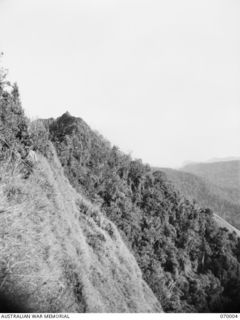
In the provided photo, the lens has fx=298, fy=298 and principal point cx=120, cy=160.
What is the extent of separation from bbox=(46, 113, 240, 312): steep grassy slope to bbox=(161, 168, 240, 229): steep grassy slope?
6519 centimetres

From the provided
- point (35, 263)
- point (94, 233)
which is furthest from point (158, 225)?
point (35, 263)

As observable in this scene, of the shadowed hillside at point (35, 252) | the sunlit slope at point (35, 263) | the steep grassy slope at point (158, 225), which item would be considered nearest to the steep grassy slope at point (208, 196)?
the steep grassy slope at point (158, 225)

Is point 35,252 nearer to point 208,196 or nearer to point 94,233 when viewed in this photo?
point 94,233

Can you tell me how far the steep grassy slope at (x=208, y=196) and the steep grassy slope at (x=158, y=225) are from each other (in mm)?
65191

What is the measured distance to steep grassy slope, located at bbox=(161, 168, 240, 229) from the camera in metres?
113

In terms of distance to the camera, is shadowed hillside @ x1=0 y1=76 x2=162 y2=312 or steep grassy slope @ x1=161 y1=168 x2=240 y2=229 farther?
steep grassy slope @ x1=161 y1=168 x2=240 y2=229

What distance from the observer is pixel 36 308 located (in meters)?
3.86

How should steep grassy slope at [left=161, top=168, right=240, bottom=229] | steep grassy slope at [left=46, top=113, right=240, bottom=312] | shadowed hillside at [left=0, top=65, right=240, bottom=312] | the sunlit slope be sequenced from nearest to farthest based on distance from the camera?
the sunlit slope, shadowed hillside at [left=0, top=65, right=240, bottom=312], steep grassy slope at [left=46, top=113, right=240, bottom=312], steep grassy slope at [left=161, top=168, right=240, bottom=229]

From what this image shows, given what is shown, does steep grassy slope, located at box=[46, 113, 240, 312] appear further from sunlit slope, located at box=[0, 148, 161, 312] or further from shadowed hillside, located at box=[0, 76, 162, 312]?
sunlit slope, located at box=[0, 148, 161, 312]

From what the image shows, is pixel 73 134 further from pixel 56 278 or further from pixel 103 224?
Result: pixel 56 278

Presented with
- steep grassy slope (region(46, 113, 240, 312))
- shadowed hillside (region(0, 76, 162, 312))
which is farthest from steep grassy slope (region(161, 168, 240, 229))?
shadowed hillside (region(0, 76, 162, 312))

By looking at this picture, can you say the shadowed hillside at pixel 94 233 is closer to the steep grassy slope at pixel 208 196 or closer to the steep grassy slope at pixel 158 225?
the steep grassy slope at pixel 158 225

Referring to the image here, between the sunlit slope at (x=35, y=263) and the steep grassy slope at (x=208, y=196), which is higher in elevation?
the sunlit slope at (x=35, y=263)

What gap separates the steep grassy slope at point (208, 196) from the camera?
113312mm
